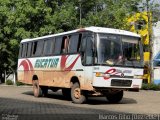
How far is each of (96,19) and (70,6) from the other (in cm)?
408

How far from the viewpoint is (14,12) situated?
159 feet

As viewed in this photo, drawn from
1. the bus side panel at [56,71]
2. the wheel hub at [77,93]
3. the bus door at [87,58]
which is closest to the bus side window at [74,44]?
the bus side panel at [56,71]

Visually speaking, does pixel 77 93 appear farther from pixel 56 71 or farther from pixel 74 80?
pixel 56 71

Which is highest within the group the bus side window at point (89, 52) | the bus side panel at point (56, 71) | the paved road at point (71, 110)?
the bus side window at point (89, 52)

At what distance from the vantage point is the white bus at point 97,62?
2028cm

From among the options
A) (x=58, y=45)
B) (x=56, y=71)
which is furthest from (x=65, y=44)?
(x=56, y=71)

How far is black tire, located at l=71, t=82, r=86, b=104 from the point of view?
21484mm

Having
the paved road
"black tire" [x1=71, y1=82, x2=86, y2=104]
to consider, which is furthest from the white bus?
the paved road

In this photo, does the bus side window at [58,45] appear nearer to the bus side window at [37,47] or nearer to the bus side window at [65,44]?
the bus side window at [65,44]

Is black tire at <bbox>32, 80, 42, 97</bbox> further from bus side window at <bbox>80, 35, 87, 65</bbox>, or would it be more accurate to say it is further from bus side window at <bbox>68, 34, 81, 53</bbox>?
bus side window at <bbox>80, 35, 87, 65</bbox>

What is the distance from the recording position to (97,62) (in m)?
20.1

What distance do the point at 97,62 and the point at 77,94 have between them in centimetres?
239

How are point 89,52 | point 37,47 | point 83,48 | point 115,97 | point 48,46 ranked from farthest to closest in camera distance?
point 37,47 < point 48,46 < point 115,97 < point 83,48 < point 89,52

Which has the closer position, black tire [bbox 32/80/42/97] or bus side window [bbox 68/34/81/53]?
bus side window [bbox 68/34/81/53]
